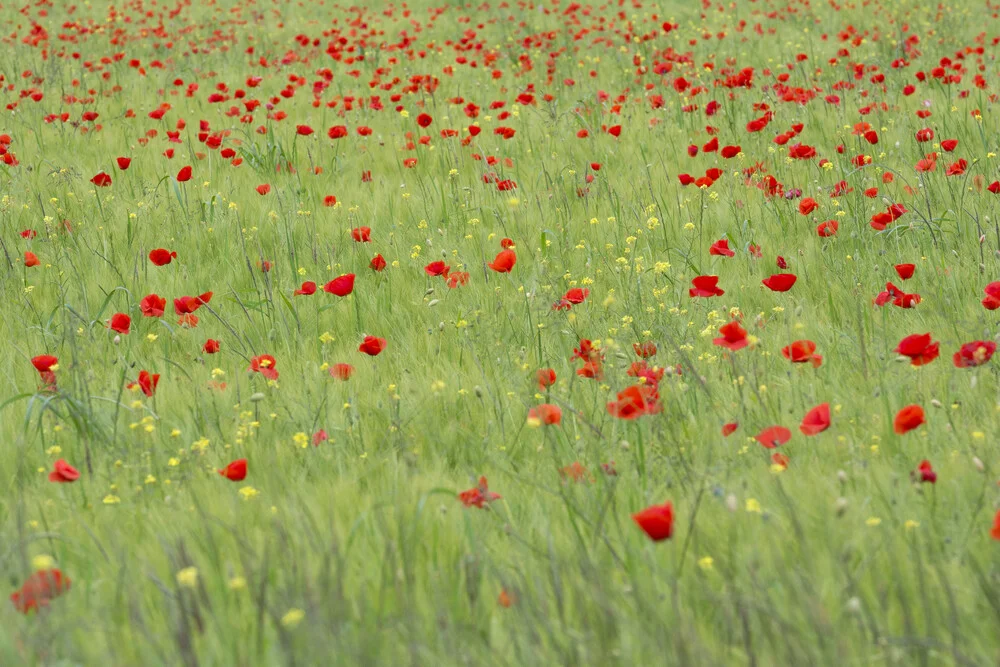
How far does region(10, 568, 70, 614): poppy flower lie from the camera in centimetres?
154

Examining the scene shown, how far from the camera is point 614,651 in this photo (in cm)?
145

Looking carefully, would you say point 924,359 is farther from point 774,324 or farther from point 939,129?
point 939,129

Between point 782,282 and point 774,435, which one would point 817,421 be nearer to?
point 774,435

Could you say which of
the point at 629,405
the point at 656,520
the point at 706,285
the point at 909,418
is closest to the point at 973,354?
the point at 909,418

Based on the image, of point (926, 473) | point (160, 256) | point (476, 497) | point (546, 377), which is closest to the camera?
point (926, 473)

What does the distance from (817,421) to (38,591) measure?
156 centimetres

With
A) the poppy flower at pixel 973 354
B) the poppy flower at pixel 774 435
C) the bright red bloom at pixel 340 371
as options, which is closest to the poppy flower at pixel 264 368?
the bright red bloom at pixel 340 371

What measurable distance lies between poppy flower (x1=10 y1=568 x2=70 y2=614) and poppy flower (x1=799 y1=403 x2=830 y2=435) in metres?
1.49

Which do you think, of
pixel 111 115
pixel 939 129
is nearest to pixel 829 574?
pixel 939 129

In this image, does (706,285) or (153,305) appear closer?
(706,285)

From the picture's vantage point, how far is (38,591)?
156 centimetres

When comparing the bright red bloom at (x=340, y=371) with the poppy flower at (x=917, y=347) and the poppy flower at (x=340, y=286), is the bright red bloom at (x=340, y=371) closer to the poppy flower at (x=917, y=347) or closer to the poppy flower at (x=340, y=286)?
the poppy flower at (x=340, y=286)

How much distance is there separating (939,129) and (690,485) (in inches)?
145

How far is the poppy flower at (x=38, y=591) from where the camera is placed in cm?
154
